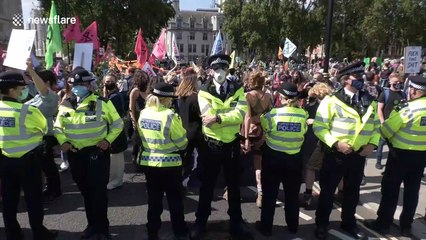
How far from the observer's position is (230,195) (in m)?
4.70

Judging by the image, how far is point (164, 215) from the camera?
5.50 meters

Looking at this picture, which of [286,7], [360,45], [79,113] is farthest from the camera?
[360,45]

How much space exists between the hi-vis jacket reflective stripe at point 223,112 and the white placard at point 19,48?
2202mm

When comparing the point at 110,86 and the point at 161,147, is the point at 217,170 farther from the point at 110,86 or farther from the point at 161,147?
the point at 110,86

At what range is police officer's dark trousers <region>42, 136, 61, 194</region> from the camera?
5.70 meters

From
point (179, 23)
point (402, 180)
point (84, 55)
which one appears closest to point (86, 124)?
point (84, 55)

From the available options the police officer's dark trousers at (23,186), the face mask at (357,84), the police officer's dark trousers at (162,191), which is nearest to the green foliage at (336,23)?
the face mask at (357,84)

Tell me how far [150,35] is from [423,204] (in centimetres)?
3827

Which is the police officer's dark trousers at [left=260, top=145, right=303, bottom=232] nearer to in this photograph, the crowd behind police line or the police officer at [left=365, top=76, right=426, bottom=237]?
the crowd behind police line

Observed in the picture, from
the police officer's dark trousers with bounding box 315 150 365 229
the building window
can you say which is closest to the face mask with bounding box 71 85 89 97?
the police officer's dark trousers with bounding box 315 150 365 229

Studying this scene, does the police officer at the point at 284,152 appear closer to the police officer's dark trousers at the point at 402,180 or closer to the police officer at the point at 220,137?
the police officer at the point at 220,137

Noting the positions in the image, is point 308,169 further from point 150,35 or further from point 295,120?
point 150,35

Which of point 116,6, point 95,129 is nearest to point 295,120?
point 95,129

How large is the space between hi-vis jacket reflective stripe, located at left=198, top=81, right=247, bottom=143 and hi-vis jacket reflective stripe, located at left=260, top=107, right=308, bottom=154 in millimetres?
423
